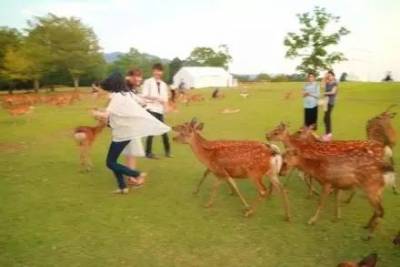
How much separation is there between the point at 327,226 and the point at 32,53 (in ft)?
192

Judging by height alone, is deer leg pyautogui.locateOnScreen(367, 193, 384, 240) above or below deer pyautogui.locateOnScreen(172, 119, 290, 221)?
below

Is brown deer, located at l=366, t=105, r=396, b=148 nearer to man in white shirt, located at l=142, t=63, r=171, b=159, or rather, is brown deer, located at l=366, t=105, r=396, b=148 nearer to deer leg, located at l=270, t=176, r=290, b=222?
deer leg, located at l=270, t=176, r=290, b=222

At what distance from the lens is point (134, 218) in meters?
7.54

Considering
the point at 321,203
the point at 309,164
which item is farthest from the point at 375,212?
the point at 309,164

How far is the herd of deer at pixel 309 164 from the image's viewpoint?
22.6 ft

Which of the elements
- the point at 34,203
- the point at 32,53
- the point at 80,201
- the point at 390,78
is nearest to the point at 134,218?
the point at 80,201

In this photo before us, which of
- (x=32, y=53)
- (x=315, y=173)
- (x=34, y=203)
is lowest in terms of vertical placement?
(x=34, y=203)

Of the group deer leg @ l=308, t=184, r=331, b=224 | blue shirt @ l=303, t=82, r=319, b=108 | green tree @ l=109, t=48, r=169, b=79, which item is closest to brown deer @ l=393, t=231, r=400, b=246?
deer leg @ l=308, t=184, r=331, b=224

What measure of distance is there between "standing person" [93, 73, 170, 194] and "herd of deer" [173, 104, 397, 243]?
0.70 m

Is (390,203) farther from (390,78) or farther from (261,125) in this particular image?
(390,78)

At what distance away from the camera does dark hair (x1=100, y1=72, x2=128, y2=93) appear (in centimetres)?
847

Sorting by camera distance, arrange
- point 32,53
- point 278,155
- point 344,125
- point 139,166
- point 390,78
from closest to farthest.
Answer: point 278,155
point 139,166
point 344,125
point 390,78
point 32,53

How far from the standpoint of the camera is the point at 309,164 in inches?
301

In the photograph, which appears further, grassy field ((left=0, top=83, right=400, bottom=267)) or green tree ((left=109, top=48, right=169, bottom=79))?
green tree ((left=109, top=48, right=169, bottom=79))
